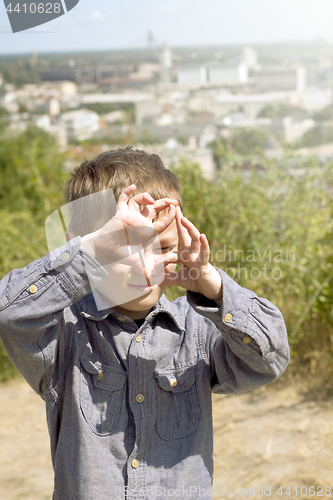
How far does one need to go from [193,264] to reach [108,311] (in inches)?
11.1

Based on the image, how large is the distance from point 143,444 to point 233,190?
206cm

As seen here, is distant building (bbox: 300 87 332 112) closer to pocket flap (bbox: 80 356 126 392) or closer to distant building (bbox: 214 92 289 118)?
distant building (bbox: 214 92 289 118)

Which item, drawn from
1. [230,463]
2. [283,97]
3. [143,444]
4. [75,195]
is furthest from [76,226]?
[283,97]

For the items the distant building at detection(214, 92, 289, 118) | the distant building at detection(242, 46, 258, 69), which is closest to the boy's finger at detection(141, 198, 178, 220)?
the distant building at detection(214, 92, 289, 118)

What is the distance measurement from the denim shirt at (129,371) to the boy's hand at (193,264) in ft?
0.08

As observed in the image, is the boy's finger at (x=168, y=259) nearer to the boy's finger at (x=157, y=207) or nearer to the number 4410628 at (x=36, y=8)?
the boy's finger at (x=157, y=207)

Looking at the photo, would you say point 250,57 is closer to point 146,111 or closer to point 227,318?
point 146,111

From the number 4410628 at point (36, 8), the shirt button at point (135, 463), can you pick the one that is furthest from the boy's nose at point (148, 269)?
the number 4410628 at point (36, 8)

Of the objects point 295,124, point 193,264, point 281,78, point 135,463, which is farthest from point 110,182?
point 281,78

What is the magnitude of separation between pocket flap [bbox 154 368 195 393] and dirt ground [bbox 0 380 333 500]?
47.3 inches

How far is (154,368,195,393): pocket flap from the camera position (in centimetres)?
115

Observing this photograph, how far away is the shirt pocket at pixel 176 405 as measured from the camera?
114 cm

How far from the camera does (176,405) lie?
116cm

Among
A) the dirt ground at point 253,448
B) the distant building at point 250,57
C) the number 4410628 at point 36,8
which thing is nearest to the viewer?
the number 4410628 at point 36,8
